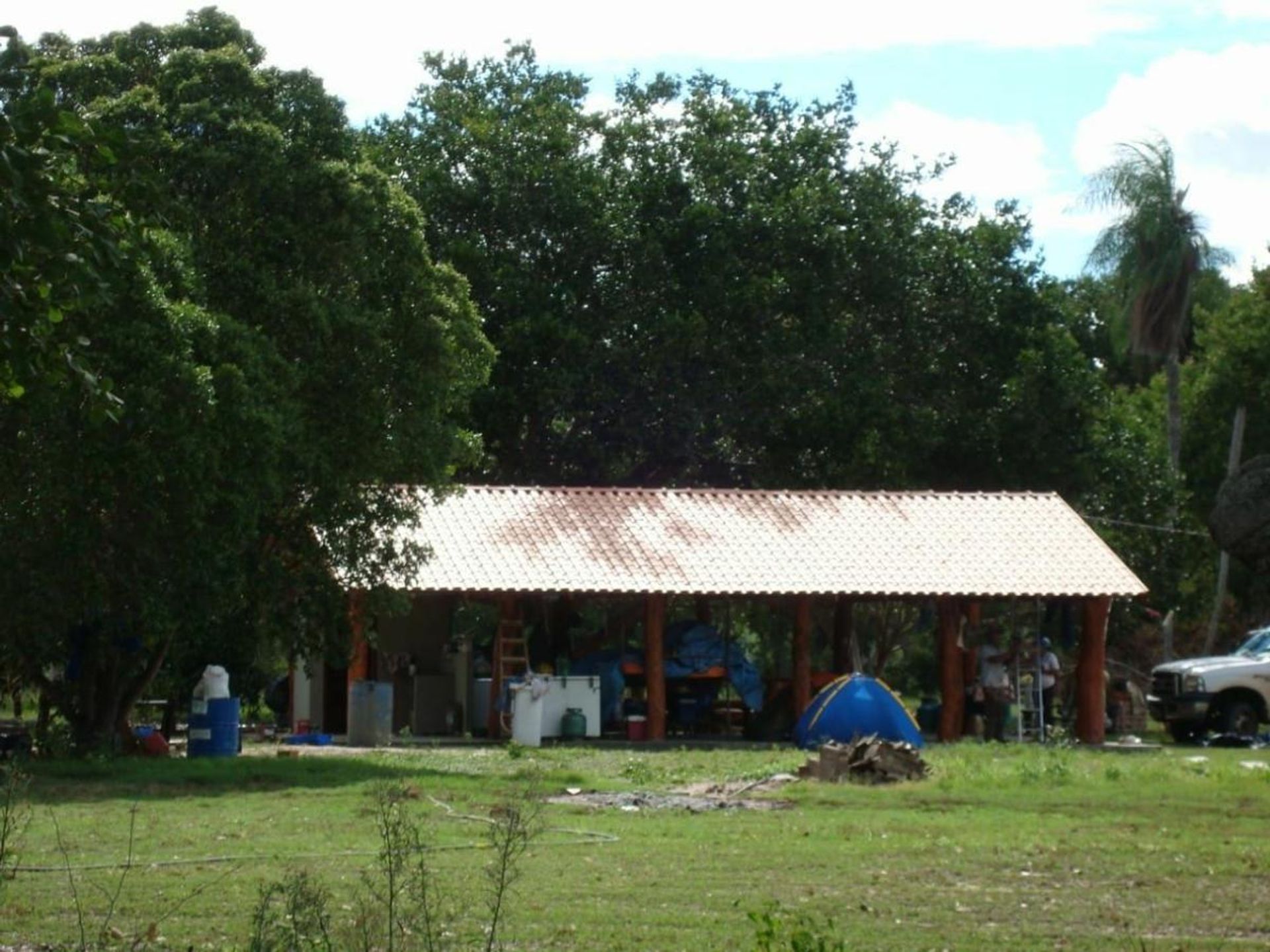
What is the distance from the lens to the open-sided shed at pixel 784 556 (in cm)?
3061

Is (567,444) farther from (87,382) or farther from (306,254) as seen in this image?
(87,382)

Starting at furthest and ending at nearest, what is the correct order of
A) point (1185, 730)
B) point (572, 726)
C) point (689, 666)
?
point (1185, 730)
point (689, 666)
point (572, 726)

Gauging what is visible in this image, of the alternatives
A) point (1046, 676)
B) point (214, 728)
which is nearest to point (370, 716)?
point (214, 728)

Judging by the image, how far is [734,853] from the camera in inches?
566

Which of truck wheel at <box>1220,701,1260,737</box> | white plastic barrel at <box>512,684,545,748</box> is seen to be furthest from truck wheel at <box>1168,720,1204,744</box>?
white plastic barrel at <box>512,684,545,748</box>

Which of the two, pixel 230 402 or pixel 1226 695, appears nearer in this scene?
pixel 230 402

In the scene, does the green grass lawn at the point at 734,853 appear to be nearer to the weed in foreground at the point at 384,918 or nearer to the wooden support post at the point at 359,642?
the weed in foreground at the point at 384,918

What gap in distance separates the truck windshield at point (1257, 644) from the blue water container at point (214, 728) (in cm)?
1841

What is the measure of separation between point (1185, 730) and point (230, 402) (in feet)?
64.4

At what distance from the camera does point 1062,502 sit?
3512 cm

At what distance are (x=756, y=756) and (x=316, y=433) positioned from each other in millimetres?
7502

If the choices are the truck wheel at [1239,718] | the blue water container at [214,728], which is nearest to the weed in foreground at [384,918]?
the blue water container at [214,728]

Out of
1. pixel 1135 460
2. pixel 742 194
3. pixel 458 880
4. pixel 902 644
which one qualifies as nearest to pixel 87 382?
pixel 458 880

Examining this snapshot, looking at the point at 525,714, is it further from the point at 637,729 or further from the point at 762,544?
the point at 762,544
